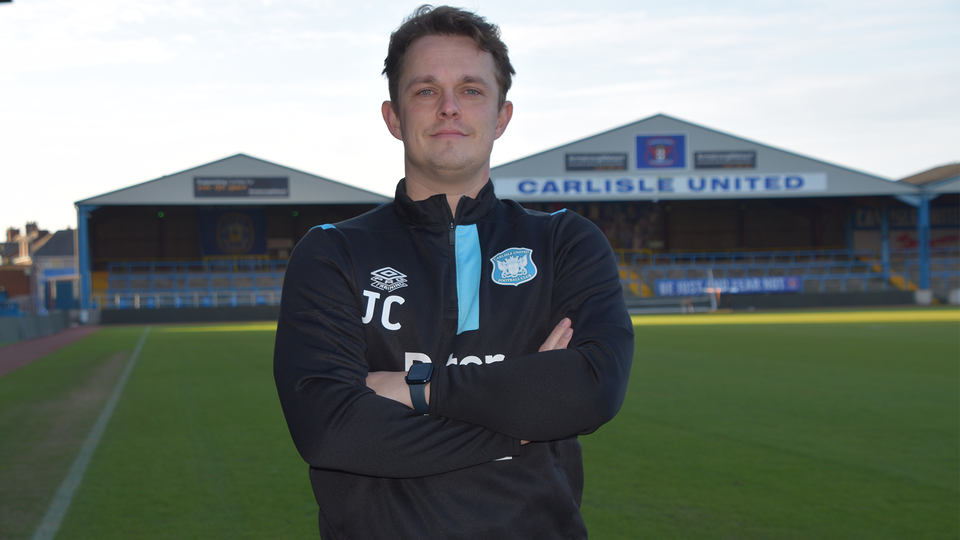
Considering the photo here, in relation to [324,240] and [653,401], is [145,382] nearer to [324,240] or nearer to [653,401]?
[653,401]

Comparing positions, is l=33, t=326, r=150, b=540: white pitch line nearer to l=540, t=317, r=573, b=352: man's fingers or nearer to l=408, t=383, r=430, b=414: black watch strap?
l=408, t=383, r=430, b=414: black watch strap

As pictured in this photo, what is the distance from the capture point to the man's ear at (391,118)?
8.03 feet

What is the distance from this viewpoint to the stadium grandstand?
126 feet

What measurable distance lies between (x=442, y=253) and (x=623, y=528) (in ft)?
9.46

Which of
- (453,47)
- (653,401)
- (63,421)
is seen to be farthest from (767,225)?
(453,47)

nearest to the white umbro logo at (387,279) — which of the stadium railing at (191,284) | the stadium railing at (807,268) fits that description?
the stadium railing at (191,284)

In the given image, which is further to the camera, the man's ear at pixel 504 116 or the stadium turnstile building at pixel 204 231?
the stadium turnstile building at pixel 204 231

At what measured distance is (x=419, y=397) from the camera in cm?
206

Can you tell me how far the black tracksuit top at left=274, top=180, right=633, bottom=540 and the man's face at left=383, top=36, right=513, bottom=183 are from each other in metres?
0.10

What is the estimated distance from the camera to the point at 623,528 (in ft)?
14.8

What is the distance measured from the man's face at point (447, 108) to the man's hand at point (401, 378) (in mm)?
508

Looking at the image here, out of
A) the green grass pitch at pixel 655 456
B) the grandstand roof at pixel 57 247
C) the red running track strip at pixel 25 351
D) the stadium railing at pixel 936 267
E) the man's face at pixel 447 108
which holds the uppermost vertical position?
the grandstand roof at pixel 57 247

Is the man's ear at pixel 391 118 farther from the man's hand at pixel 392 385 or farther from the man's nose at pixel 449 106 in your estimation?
the man's hand at pixel 392 385

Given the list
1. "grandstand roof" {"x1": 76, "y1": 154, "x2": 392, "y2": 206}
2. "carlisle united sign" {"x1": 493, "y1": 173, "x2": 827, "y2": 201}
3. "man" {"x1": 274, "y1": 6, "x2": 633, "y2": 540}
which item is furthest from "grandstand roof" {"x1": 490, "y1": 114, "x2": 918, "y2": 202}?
"man" {"x1": 274, "y1": 6, "x2": 633, "y2": 540}
